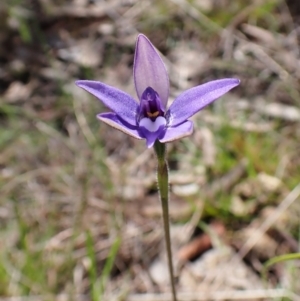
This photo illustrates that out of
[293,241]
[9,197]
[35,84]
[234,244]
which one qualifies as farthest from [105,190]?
[35,84]

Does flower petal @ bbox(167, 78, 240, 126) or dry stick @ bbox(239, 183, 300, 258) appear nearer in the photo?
flower petal @ bbox(167, 78, 240, 126)

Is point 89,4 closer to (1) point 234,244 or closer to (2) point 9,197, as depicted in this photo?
(2) point 9,197

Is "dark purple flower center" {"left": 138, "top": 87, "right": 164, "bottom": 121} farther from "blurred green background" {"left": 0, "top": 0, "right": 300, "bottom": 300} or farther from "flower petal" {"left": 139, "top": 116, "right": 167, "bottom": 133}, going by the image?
"blurred green background" {"left": 0, "top": 0, "right": 300, "bottom": 300}

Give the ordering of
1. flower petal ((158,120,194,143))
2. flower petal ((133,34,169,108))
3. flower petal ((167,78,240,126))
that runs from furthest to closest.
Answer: flower petal ((133,34,169,108)) → flower petal ((167,78,240,126)) → flower petal ((158,120,194,143))

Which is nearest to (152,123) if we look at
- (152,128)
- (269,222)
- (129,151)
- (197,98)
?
(152,128)

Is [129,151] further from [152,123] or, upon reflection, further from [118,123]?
[118,123]

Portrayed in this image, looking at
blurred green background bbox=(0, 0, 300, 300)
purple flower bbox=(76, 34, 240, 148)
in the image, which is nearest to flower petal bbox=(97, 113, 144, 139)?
purple flower bbox=(76, 34, 240, 148)

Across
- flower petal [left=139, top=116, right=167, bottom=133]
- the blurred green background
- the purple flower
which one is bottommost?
the blurred green background
